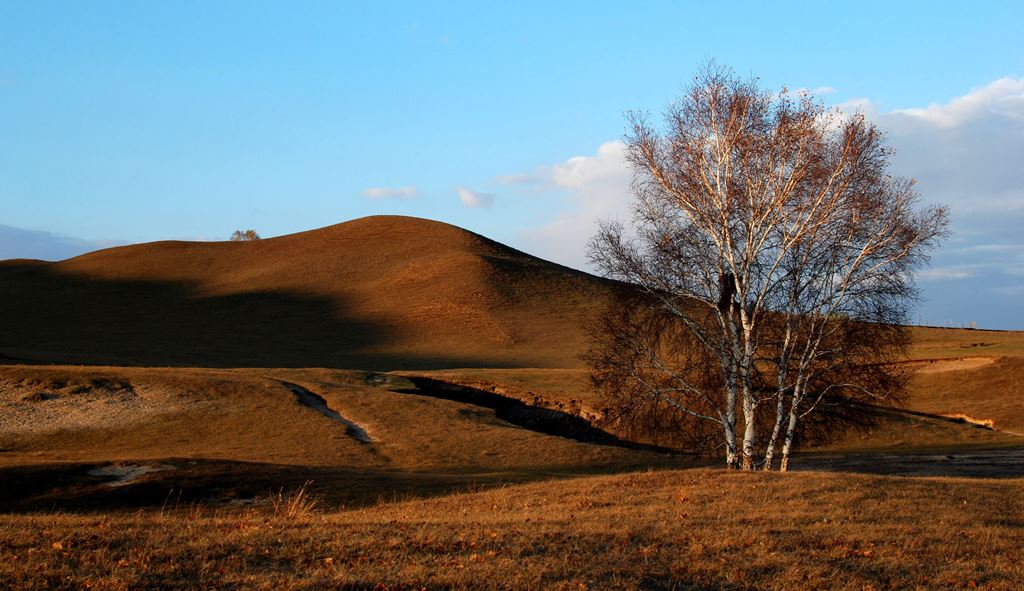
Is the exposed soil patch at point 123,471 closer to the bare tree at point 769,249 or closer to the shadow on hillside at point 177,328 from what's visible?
the bare tree at point 769,249

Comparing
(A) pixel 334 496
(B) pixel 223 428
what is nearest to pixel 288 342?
(B) pixel 223 428

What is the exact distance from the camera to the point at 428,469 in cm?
3362

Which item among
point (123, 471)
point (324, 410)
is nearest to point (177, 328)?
point (324, 410)

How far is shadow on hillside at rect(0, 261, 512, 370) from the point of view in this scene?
77688 millimetres

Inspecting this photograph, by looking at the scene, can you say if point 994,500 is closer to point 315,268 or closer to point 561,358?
point 561,358

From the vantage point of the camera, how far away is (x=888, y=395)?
1062 inches

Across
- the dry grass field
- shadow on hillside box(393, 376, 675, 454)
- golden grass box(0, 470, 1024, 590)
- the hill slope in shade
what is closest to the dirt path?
the dry grass field

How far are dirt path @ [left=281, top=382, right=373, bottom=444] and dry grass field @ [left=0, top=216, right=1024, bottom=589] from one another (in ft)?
0.85

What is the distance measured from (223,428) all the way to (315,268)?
85239 millimetres

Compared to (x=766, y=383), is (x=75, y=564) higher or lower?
lower

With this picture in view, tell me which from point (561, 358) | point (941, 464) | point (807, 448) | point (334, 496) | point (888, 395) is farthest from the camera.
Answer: point (561, 358)

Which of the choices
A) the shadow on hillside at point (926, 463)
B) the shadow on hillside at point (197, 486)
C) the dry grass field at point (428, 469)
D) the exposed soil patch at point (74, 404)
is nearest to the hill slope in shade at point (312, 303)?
the dry grass field at point (428, 469)

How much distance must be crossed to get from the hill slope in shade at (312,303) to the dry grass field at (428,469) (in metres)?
0.67

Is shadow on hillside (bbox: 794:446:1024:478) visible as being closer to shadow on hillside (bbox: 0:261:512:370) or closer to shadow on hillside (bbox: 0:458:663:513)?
shadow on hillside (bbox: 0:458:663:513)
